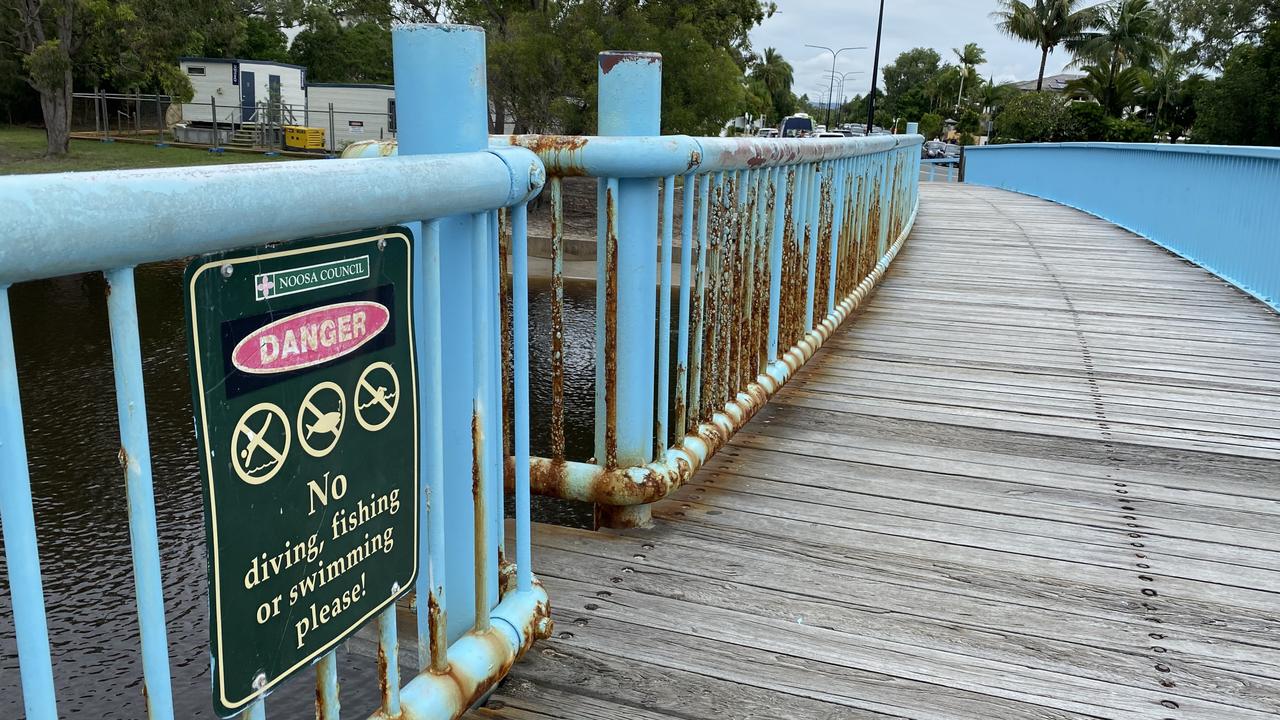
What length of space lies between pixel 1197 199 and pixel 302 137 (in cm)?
3514

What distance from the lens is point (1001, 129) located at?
40281mm

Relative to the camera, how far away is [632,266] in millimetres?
2754

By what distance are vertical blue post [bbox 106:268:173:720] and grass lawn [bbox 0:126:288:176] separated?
2943cm

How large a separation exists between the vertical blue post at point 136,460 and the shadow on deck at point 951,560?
40.0 inches

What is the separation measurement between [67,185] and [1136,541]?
3006 millimetres

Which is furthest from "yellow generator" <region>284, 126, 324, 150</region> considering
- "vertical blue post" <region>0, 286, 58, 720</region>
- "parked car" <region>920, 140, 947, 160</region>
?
"vertical blue post" <region>0, 286, 58, 720</region>

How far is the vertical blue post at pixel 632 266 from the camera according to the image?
2.67 meters

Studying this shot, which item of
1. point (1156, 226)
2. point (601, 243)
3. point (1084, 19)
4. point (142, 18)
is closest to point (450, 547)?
point (601, 243)

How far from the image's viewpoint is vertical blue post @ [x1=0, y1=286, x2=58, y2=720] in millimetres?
940

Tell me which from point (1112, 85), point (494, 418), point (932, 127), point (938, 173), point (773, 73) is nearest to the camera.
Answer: point (494, 418)

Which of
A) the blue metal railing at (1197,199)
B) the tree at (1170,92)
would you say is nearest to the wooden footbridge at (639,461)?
the blue metal railing at (1197,199)

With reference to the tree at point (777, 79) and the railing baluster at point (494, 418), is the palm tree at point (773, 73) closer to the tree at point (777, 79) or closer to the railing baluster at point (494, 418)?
the tree at point (777, 79)

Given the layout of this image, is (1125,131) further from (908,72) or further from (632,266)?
→ (908,72)

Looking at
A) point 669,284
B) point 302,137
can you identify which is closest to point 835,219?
point 669,284
